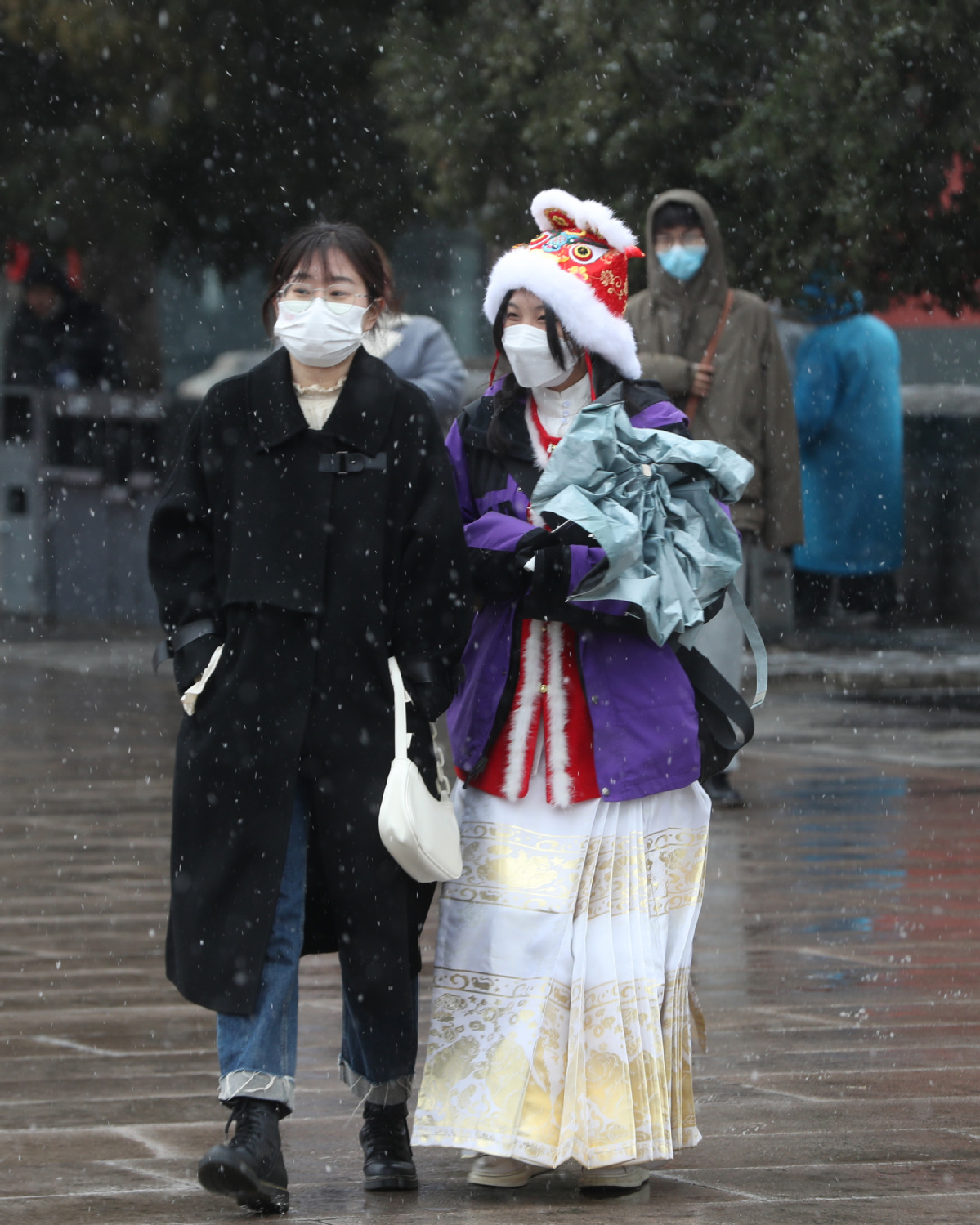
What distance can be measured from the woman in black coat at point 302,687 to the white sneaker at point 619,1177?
0.36 metres

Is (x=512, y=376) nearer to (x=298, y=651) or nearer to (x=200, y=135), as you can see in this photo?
(x=298, y=651)

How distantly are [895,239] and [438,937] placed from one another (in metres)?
8.74

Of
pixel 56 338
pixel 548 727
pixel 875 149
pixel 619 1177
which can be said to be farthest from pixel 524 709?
pixel 56 338

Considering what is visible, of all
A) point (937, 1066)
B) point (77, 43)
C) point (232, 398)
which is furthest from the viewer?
point (77, 43)

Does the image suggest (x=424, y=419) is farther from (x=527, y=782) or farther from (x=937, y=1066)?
(x=937, y=1066)

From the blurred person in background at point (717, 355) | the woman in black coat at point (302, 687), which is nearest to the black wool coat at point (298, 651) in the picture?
the woman in black coat at point (302, 687)

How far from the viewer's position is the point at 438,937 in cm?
485

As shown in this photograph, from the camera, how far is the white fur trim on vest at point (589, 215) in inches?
203

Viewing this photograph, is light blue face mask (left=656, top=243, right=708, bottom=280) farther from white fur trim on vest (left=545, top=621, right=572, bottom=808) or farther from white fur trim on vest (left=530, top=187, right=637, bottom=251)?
white fur trim on vest (left=545, top=621, right=572, bottom=808)

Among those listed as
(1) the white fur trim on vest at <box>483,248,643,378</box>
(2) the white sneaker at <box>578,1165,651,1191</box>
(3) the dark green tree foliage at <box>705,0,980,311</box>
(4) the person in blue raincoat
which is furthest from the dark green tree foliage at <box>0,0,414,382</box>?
(2) the white sneaker at <box>578,1165,651,1191</box>

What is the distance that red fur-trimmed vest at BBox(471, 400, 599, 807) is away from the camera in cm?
478

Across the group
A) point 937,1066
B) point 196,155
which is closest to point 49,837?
point 937,1066

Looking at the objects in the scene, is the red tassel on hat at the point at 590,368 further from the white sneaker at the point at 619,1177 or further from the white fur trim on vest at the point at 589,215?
the white sneaker at the point at 619,1177

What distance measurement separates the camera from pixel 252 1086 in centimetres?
453
